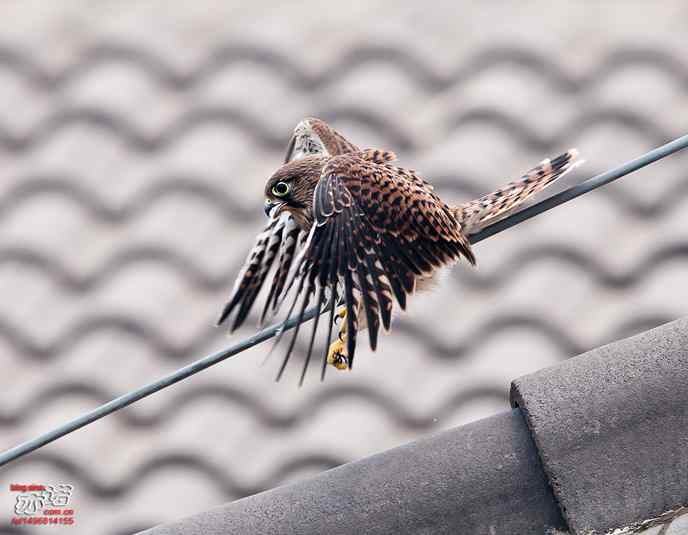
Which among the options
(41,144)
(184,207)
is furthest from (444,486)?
(41,144)

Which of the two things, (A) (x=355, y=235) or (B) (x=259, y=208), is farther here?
(B) (x=259, y=208)

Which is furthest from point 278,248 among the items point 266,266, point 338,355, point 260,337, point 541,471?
point 541,471

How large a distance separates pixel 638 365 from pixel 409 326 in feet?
1.92

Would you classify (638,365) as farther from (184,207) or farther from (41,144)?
(41,144)

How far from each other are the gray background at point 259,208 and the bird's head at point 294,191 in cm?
29

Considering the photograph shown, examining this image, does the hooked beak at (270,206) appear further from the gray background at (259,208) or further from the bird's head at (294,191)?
the gray background at (259,208)

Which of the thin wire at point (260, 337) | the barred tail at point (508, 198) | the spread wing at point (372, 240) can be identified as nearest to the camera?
the thin wire at point (260, 337)

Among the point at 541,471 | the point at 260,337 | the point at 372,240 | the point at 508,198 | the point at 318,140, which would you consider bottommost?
the point at 541,471

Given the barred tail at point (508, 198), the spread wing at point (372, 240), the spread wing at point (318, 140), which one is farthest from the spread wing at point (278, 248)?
the barred tail at point (508, 198)

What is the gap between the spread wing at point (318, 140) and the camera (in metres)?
1.92

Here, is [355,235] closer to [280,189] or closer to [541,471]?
[280,189]

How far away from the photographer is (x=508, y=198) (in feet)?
6.03

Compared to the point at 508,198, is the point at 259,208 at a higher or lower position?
higher

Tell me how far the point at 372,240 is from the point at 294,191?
0.19 m
